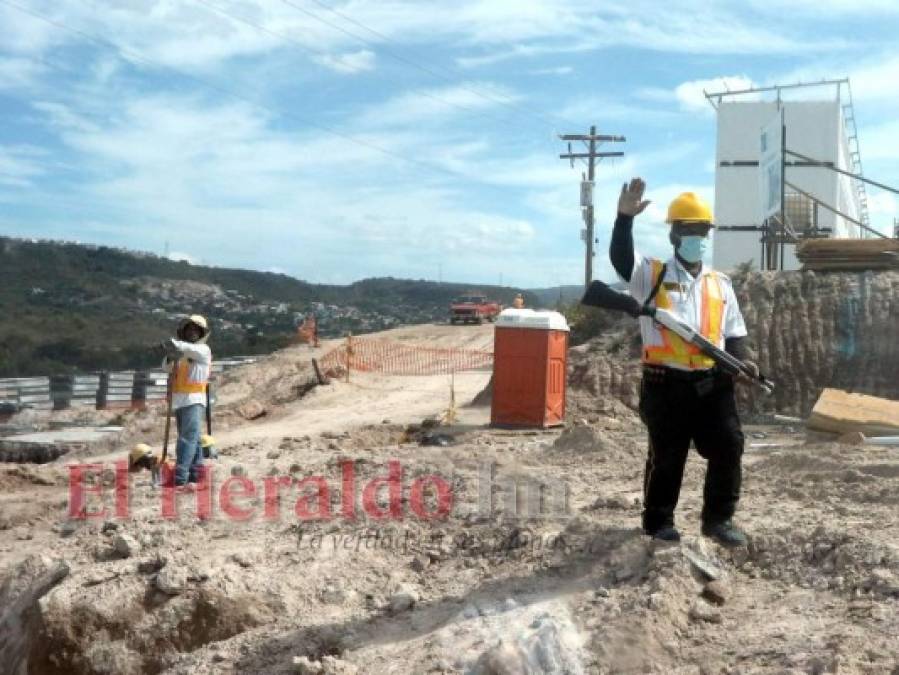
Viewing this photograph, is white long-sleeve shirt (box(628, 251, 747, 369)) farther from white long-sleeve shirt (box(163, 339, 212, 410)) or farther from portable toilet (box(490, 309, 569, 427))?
portable toilet (box(490, 309, 569, 427))

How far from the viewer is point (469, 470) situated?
8414 millimetres

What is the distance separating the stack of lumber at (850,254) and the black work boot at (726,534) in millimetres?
13114

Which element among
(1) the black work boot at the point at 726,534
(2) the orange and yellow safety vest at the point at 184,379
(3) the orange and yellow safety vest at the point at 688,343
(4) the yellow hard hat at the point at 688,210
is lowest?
(1) the black work boot at the point at 726,534

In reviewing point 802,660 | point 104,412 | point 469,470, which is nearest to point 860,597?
point 802,660

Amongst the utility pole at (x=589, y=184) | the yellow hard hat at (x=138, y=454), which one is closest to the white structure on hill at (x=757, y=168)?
the utility pole at (x=589, y=184)

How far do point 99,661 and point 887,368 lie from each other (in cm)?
1314

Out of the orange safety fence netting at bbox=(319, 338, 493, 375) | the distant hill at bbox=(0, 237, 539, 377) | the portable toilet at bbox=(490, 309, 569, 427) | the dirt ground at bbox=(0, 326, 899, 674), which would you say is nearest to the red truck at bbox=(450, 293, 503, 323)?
the distant hill at bbox=(0, 237, 539, 377)

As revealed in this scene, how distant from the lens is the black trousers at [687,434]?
16.6 feet

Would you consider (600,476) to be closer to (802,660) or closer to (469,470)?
(469,470)

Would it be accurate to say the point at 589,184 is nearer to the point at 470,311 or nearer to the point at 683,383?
the point at 470,311

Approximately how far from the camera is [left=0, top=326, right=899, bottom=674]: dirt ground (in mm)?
4418

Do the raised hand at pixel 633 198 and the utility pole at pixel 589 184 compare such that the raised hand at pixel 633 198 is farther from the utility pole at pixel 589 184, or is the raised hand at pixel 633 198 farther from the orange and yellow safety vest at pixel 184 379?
the utility pole at pixel 589 184

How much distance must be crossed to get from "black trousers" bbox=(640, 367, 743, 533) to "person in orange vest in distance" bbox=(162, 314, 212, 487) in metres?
5.12

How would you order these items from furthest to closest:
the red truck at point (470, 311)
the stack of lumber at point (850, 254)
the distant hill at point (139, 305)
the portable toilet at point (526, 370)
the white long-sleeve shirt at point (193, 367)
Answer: the distant hill at point (139, 305), the red truck at point (470, 311), the stack of lumber at point (850, 254), the portable toilet at point (526, 370), the white long-sleeve shirt at point (193, 367)
